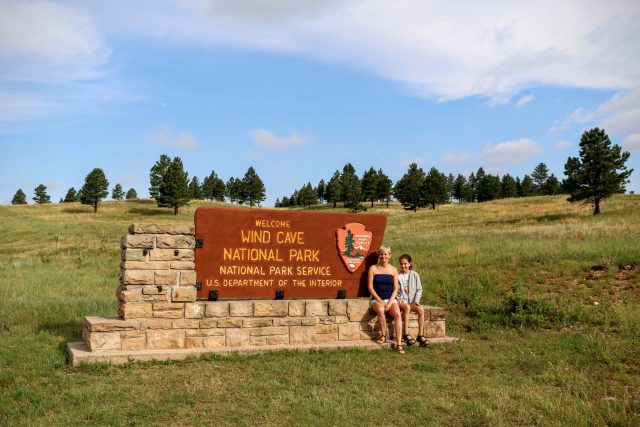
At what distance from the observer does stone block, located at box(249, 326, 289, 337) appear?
9.44 meters

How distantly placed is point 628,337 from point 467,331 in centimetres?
338

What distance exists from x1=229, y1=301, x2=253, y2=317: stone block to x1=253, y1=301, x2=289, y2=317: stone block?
0.10 metres

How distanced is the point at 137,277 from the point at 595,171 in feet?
159

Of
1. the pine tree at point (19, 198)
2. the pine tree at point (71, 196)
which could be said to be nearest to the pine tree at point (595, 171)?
the pine tree at point (71, 196)

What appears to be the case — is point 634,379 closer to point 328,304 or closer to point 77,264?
point 328,304

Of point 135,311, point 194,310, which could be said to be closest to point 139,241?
point 135,311

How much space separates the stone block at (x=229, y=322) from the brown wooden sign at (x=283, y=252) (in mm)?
505

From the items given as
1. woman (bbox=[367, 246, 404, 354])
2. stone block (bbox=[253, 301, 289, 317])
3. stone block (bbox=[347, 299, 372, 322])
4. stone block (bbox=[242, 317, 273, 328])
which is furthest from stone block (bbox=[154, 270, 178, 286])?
woman (bbox=[367, 246, 404, 354])

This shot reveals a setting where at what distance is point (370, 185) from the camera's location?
10131cm

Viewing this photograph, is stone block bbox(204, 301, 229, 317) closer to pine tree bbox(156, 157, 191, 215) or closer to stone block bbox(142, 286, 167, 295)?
stone block bbox(142, 286, 167, 295)

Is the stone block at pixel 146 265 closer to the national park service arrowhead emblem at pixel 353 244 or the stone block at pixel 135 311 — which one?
the stone block at pixel 135 311

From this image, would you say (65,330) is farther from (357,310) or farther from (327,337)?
(357,310)

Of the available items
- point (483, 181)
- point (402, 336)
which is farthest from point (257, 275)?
point (483, 181)

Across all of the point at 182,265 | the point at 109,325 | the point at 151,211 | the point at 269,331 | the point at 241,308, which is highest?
the point at 151,211
